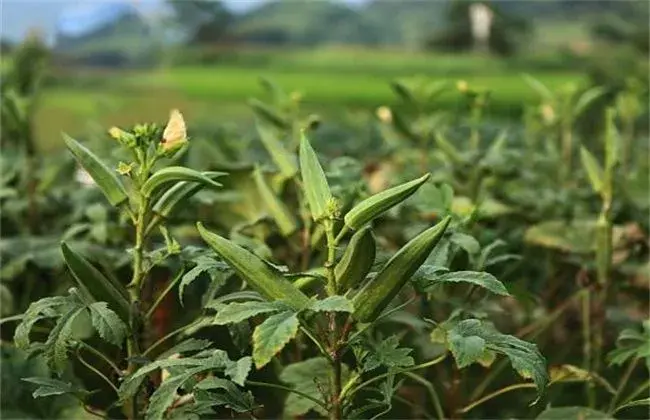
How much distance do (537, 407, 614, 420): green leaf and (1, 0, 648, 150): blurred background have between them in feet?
9.84

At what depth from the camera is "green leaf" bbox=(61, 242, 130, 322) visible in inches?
41.6

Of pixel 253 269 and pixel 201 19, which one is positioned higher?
pixel 253 269

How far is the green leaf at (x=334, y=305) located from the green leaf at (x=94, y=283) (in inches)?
11.3

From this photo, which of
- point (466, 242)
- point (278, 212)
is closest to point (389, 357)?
point (466, 242)

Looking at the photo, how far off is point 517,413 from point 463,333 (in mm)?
910

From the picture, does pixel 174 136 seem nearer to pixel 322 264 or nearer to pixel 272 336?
pixel 272 336

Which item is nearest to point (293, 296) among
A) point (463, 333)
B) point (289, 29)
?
point (463, 333)

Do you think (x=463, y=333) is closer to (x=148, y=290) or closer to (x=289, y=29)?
(x=148, y=290)

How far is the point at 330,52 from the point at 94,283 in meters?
12.1

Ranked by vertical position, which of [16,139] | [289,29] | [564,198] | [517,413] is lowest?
[289,29]

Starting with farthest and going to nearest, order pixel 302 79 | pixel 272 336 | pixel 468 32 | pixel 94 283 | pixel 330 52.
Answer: pixel 330 52, pixel 302 79, pixel 468 32, pixel 94 283, pixel 272 336

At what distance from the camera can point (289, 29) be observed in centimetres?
1106

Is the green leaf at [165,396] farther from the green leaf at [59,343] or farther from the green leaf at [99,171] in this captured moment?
the green leaf at [99,171]

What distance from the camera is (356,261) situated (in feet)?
3.08
